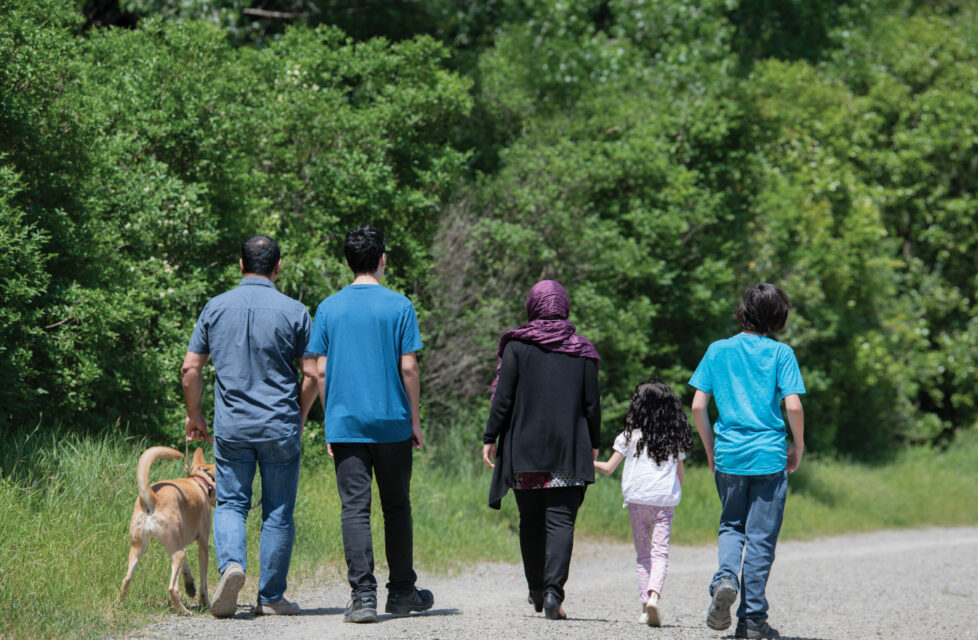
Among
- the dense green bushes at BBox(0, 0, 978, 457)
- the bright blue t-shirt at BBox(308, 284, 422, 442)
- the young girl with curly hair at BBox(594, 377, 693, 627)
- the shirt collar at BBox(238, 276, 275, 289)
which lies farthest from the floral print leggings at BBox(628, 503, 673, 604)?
the dense green bushes at BBox(0, 0, 978, 457)

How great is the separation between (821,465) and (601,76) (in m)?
7.36

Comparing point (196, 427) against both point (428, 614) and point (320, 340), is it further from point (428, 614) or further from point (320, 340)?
point (428, 614)

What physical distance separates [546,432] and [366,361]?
1103 mm

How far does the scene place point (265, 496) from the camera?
6.36m

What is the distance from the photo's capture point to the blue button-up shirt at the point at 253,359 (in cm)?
618

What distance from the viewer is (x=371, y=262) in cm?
642

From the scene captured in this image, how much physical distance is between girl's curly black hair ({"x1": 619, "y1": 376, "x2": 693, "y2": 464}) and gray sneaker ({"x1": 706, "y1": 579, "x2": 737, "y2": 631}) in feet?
3.97

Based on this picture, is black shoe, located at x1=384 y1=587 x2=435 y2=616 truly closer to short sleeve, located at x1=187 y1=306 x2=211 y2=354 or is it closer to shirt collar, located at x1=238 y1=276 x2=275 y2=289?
short sleeve, located at x1=187 y1=306 x2=211 y2=354

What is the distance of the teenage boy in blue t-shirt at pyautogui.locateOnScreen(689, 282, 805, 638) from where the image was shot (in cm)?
606

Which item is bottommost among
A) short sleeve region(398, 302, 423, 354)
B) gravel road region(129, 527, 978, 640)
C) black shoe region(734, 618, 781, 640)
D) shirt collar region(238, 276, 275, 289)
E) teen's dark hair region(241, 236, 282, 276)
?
gravel road region(129, 527, 978, 640)

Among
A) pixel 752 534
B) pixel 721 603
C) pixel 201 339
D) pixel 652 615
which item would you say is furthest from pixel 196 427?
pixel 752 534

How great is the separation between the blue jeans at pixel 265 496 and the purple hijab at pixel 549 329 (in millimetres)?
1302

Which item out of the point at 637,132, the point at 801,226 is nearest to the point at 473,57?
the point at 637,132

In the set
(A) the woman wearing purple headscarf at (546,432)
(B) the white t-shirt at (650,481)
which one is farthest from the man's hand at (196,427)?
(B) the white t-shirt at (650,481)
